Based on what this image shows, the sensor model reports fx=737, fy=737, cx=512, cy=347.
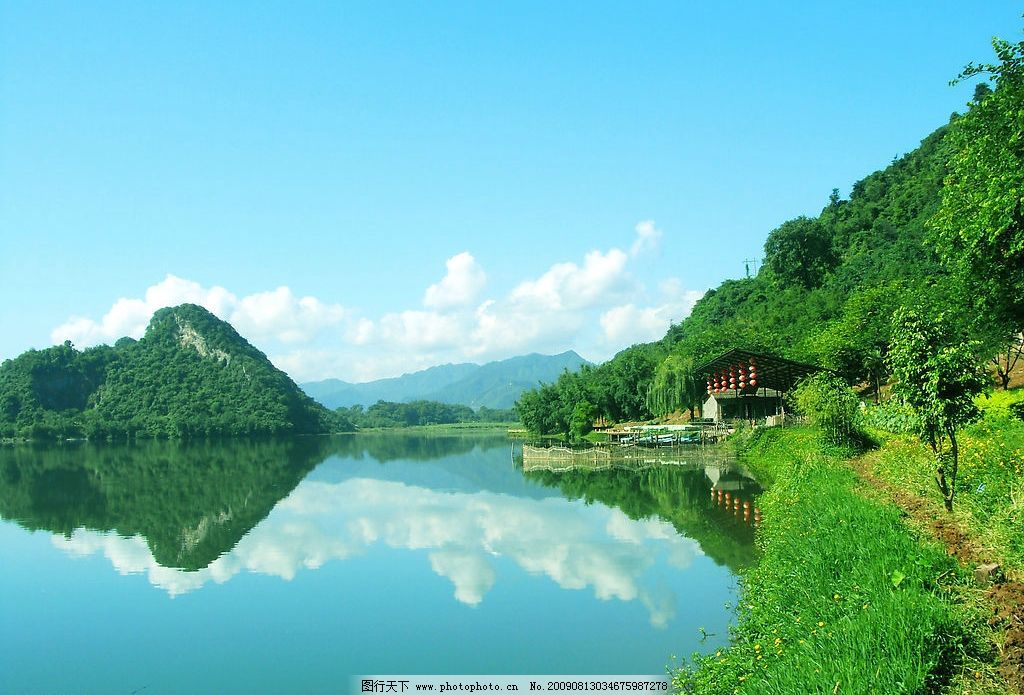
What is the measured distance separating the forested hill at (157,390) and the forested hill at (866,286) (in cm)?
5830

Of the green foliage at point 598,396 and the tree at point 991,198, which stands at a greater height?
the tree at point 991,198

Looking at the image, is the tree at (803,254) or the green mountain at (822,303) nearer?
the green mountain at (822,303)

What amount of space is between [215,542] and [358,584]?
818 cm

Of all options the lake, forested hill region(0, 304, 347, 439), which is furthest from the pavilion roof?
forested hill region(0, 304, 347, 439)

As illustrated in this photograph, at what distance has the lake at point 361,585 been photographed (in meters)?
10.8

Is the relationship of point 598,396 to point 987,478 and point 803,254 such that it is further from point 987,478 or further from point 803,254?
point 987,478

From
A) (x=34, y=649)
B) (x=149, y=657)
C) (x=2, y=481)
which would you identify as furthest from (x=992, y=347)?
(x=2, y=481)

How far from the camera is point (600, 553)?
1767 cm

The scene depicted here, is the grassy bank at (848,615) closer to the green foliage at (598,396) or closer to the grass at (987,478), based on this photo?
the grass at (987,478)

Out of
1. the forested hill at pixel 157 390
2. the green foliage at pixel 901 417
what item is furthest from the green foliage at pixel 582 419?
the forested hill at pixel 157 390

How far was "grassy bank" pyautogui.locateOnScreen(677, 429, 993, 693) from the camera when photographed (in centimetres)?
568

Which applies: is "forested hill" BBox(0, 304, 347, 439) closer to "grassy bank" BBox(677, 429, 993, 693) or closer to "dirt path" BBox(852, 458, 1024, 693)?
"dirt path" BBox(852, 458, 1024, 693)

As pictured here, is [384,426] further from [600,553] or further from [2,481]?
[600,553]

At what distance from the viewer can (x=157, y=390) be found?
4498 inches
